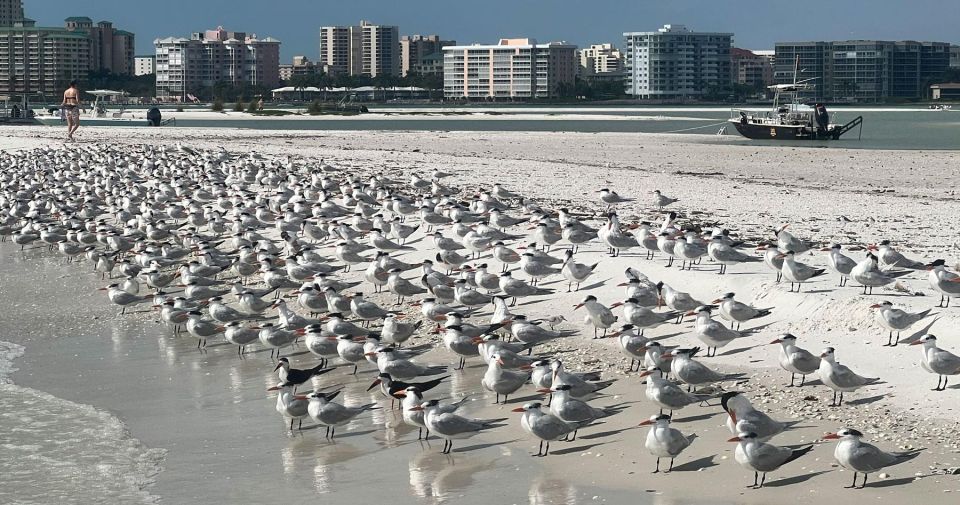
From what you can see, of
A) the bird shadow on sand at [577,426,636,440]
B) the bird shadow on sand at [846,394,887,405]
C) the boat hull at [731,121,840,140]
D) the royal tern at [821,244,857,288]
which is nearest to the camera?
the bird shadow on sand at [577,426,636,440]

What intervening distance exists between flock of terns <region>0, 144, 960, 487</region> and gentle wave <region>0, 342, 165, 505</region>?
4.49 feet

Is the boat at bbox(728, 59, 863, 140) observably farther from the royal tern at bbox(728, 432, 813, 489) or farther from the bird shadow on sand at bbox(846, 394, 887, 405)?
the royal tern at bbox(728, 432, 813, 489)

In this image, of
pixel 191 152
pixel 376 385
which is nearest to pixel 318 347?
pixel 376 385

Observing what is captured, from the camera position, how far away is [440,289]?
46.4 ft

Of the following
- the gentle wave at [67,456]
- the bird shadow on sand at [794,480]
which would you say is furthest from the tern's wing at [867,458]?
the gentle wave at [67,456]

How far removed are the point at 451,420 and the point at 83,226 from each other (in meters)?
13.6

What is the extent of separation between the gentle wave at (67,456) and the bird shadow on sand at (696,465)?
140 inches

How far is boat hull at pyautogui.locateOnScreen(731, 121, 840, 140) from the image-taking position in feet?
190

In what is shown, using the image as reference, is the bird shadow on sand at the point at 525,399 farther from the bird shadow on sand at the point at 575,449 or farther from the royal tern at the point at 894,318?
the royal tern at the point at 894,318

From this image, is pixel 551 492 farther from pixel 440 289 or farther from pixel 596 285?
pixel 596 285

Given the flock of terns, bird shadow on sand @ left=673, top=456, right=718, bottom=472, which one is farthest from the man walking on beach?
bird shadow on sand @ left=673, top=456, right=718, bottom=472

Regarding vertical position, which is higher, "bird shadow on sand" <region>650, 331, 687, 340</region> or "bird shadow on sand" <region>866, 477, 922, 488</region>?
"bird shadow on sand" <region>650, 331, 687, 340</region>

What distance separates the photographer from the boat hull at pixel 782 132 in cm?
5797

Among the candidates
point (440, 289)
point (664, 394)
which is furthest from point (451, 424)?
point (440, 289)
